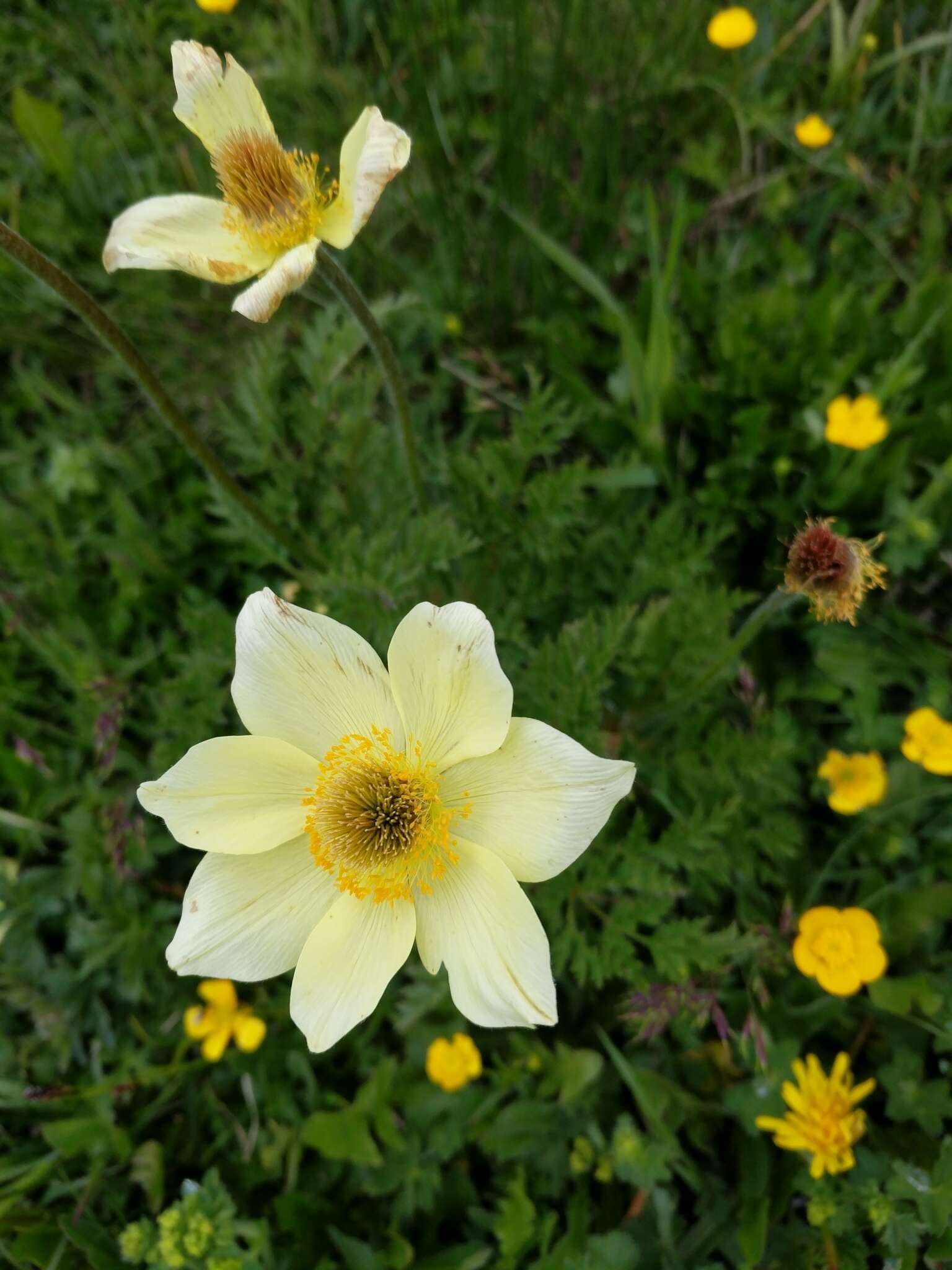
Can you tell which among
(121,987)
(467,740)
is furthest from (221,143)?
(121,987)

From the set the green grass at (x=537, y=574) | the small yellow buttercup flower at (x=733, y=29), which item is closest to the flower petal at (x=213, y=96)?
the green grass at (x=537, y=574)

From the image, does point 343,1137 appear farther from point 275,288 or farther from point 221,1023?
point 275,288

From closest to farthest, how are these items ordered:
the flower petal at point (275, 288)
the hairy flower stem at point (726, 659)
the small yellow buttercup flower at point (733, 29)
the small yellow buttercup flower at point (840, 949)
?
the flower petal at point (275, 288), the hairy flower stem at point (726, 659), the small yellow buttercup flower at point (840, 949), the small yellow buttercup flower at point (733, 29)

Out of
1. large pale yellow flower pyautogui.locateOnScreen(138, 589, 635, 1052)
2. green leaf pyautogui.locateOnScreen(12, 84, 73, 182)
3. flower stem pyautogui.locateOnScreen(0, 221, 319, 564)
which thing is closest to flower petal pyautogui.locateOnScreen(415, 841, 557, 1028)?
large pale yellow flower pyautogui.locateOnScreen(138, 589, 635, 1052)

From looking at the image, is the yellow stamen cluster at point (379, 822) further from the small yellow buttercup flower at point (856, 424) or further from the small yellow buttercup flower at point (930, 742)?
the small yellow buttercup flower at point (856, 424)

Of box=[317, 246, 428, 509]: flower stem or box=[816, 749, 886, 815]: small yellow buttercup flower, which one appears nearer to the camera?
box=[317, 246, 428, 509]: flower stem

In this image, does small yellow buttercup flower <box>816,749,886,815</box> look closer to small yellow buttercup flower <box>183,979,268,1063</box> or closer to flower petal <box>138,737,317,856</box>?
flower petal <box>138,737,317,856</box>
